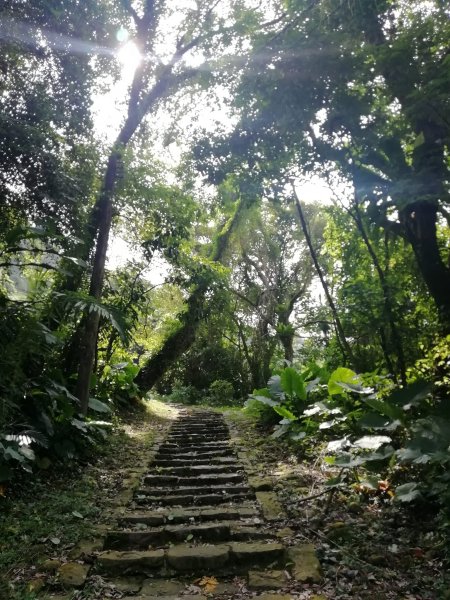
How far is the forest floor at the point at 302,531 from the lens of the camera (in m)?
2.65

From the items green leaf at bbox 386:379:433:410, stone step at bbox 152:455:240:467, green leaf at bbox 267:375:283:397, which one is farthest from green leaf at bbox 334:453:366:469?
green leaf at bbox 267:375:283:397

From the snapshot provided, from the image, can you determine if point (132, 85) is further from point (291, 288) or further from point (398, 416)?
point (291, 288)

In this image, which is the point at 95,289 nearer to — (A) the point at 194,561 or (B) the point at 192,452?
(B) the point at 192,452

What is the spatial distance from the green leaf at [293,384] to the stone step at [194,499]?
2231 mm

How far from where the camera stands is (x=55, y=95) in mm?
5781

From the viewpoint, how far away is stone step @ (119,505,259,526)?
3785 mm

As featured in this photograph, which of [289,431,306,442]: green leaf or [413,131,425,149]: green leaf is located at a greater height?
[413,131,425,149]: green leaf

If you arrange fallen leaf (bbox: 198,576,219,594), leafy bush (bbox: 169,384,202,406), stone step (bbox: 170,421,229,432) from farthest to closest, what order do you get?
leafy bush (bbox: 169,384,202,406)
stone step (bbox: 170,421,229,432)
fallen leaf (bbox: 198,576,219,594)

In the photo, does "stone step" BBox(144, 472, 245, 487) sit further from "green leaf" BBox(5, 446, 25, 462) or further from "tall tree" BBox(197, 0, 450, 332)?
"tall tree" BBox(197, 0, 450, 332)

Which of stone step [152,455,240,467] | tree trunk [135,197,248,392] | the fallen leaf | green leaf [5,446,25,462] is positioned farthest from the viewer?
tree trunk [135,197,248,392]

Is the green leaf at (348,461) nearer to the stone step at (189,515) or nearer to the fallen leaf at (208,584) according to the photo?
the stone step at (189,515)

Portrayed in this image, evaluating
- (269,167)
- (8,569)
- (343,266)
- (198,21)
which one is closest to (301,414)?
(343,266)

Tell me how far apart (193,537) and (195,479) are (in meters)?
1.41

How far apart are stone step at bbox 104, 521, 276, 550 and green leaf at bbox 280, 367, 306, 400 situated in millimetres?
2998
